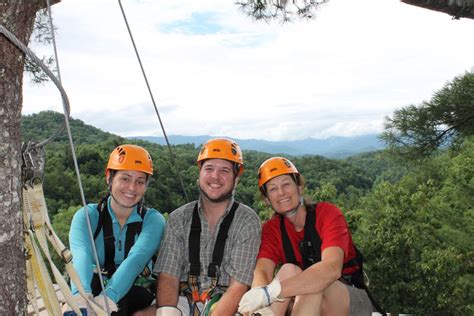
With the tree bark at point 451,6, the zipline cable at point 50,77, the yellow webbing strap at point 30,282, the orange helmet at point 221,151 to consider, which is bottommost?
the yellow webbing strap at point 30,282

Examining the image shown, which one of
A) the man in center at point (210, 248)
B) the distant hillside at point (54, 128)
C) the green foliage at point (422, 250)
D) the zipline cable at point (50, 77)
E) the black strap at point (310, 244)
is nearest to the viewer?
the zipline cable at point (50, 77)

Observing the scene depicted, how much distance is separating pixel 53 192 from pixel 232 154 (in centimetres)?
3304

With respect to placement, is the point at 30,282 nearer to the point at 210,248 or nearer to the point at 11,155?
the point at 11,155

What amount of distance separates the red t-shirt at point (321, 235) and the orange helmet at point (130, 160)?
95 cm

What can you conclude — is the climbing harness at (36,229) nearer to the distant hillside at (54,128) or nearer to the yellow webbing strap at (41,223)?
the yellow webbing strap at (41,223)

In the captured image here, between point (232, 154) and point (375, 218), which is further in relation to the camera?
point (375, 218)

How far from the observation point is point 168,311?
306cm

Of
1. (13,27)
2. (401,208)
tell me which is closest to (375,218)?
(401,208)

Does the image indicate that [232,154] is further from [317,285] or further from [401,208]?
[401,208]

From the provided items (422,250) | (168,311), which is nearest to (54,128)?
(422,250)

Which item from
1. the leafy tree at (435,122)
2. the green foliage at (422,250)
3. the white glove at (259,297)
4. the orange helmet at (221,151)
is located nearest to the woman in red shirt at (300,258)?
the white glove at (259,297)

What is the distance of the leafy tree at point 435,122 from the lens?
625 centimetres

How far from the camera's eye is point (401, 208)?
996 inches

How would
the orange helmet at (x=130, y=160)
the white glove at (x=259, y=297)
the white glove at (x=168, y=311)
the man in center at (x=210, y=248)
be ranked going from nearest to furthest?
the white glove at (x=259, y=297) → the white glove at (x=168, y=311) → the man in center at (x=210, y=248) → the orange helmet at (x=130, y=160)
